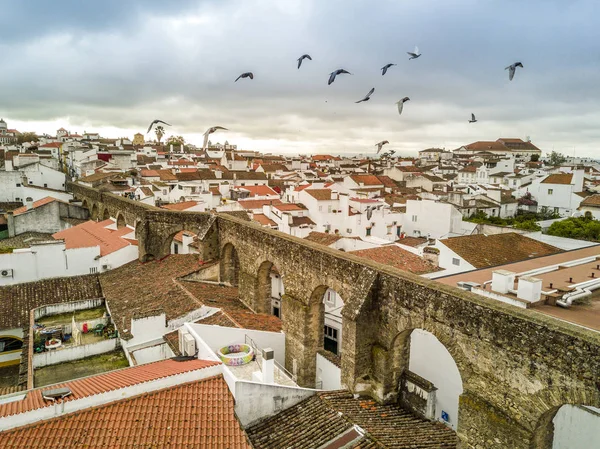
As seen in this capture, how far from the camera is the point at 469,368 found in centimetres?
883

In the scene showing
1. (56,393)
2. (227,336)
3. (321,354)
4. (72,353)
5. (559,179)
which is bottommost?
(321,354)

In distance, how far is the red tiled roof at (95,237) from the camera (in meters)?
20.5

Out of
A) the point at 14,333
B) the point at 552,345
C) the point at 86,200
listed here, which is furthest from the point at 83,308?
the point at 86,200

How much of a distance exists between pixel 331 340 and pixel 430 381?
7.99m

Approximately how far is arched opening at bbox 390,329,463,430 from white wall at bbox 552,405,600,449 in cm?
218

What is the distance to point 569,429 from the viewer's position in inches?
348

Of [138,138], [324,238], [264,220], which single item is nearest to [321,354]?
[324,238]

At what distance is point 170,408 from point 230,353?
3.62 meters

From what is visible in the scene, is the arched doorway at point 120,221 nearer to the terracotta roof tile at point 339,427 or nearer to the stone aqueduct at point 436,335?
the stone aqueduct at point 436,335

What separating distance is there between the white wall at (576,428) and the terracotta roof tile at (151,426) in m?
6.72

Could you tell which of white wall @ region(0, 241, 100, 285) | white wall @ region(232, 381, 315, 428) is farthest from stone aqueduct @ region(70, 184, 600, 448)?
white wall @ region(0, 241, 100, 285)

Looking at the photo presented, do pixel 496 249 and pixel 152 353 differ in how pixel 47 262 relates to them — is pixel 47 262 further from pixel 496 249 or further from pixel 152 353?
pixel 496 249

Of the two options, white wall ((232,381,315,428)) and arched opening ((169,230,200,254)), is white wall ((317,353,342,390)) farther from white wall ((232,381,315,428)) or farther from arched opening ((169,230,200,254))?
arched opening ((169,230,200,254))

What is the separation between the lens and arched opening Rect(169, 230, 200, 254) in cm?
2175
